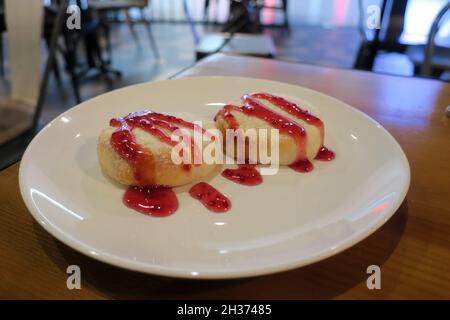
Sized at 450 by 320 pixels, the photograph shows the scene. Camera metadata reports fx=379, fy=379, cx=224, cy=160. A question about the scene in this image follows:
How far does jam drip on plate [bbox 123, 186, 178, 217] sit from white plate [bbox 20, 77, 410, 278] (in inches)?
0.5

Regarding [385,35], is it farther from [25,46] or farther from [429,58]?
[25,46]

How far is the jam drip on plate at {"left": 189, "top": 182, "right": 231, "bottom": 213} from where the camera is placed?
0.64 metres

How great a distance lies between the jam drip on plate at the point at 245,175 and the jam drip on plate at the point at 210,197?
0.05 meters

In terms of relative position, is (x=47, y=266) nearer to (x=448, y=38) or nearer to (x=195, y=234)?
(x=195, y=234)

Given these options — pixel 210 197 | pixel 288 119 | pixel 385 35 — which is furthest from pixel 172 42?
pixel 210 197

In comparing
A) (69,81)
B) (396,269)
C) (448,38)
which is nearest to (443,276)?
(396,269)

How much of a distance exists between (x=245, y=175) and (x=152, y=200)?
187 mm

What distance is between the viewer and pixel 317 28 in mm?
5141

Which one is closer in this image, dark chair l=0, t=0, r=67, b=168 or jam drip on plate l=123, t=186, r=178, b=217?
jam drip on plate l=123, t=186, r=178, b=217

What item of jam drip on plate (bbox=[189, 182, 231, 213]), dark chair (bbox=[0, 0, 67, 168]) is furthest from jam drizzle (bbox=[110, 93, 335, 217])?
dark chair (bbox=[0, 0, 67, 168])

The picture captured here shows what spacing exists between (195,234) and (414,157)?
53cm

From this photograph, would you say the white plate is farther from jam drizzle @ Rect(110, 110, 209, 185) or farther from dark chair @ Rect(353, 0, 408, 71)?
dark chair @ Rect(353, 0, 408, 71)

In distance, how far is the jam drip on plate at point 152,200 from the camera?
62cm

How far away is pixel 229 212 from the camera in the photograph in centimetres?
63
